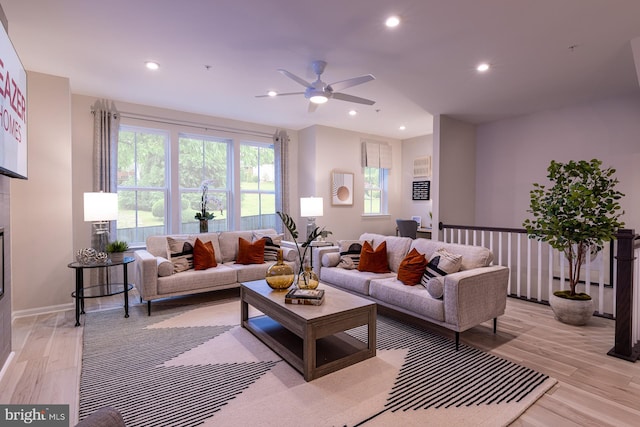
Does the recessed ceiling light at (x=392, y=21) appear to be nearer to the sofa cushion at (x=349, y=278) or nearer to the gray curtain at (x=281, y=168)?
the sofa cushion at (x=349, y=278)

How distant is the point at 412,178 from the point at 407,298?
4.70m

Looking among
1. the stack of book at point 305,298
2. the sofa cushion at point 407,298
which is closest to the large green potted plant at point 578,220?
the sofa cushion at point 407,298

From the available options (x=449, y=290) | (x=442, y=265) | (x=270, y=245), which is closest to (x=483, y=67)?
(x=442, y=265)

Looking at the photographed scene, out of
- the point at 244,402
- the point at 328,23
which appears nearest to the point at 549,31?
the point at 328,23

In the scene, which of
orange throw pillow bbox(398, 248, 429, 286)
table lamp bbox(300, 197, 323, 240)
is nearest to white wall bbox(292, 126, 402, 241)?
table lamp bbox(300, 197, 323, 240)

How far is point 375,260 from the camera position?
13.0ft

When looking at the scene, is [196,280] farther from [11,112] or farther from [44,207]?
[11,112]

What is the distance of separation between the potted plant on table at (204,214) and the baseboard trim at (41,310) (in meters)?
1.94

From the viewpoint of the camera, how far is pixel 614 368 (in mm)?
2543

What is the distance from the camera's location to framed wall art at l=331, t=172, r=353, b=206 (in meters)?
6.49

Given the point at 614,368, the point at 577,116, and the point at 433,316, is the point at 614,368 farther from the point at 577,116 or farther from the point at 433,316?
the point at 577,116

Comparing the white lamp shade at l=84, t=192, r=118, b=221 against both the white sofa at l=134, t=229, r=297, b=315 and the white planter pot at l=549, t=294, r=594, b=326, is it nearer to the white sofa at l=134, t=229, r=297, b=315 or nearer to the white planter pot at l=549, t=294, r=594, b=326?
the white sofa at l=134, t=229, r=297, b=315

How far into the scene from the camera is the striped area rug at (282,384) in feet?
6.38

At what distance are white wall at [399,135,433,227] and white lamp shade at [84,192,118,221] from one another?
5.72 m
